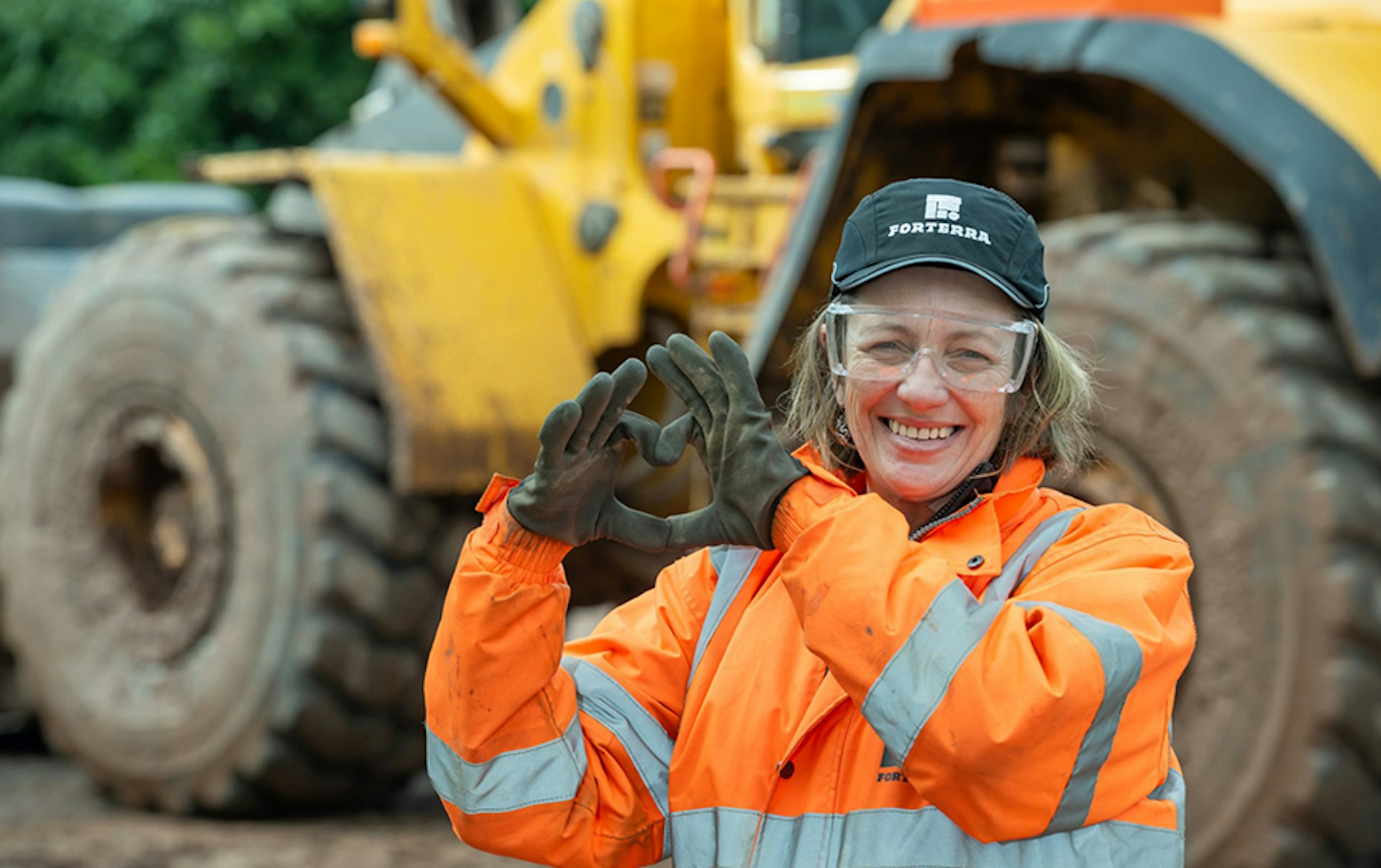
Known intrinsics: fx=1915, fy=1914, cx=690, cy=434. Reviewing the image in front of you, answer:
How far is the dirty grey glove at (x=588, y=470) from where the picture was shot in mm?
2018

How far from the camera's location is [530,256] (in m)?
5.78

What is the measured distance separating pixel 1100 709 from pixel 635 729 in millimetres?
600

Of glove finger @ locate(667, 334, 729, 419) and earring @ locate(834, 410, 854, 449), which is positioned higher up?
glove finger @ locate(667, 334, 729, 419)

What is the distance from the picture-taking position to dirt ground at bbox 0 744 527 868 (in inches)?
199

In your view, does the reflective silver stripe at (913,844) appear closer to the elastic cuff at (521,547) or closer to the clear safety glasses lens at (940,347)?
the elastic cuff at (521,547)

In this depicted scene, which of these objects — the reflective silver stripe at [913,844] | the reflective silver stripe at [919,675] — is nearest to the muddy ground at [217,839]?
the reflective silver stripe at [913,844]

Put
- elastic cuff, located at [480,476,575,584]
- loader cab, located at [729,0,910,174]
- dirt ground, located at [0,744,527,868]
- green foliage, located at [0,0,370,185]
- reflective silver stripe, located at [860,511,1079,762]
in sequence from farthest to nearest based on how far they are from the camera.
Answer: green foliage, located at [0,0,370,185], loader cab, located at [729,0,910,174], dirt ground, located at [0,744,527,868], elastic cuff, located at [480,476,575,584], reflective silver stripe, located at [860,511,1079,762]

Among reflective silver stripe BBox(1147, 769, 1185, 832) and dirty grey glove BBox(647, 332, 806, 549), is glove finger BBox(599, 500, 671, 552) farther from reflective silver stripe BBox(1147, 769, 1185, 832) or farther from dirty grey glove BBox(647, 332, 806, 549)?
reflective silver stripe BBox(1147, 769, 1185, 832)

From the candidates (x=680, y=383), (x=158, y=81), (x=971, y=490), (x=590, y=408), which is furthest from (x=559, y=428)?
(x=158, y=81)

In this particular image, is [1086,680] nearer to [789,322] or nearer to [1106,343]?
[1106,343]

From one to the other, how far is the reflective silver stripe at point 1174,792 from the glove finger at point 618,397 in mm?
683

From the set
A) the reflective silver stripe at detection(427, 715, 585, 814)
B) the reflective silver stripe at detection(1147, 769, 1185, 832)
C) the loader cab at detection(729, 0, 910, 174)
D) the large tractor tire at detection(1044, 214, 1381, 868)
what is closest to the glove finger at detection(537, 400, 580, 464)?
the reflective silver stripe at detection(427, 715, 585, 814)

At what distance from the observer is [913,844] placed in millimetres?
1972

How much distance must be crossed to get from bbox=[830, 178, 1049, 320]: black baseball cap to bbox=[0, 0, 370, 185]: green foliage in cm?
1407
